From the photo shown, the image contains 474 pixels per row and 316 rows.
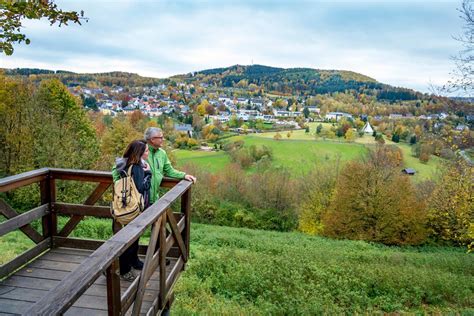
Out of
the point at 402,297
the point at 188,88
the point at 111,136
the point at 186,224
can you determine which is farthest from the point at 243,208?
the point at 188,88

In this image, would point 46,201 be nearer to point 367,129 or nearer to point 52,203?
point 52,203

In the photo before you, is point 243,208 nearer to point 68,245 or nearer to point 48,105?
point 48,105

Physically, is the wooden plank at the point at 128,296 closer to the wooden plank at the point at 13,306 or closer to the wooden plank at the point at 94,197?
the wooden plank at the point at 13,306

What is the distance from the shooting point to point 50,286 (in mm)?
4234

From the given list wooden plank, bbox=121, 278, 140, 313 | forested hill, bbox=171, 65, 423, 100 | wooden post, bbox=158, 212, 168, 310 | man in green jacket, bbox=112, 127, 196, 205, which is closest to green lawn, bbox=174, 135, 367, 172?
man in green jacket, bbox=112, 127, 196, 205

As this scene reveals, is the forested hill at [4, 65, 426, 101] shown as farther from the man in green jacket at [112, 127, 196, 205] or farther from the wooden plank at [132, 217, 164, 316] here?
the wooden plank at [132, 217, 164, 316]

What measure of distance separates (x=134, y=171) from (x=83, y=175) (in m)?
1.35

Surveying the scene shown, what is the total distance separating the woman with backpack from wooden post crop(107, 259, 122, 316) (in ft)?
4.25

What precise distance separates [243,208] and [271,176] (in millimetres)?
6155

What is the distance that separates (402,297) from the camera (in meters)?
9.51

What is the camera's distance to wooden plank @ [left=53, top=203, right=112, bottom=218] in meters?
4.98

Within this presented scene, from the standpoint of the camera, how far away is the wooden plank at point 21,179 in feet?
14.0

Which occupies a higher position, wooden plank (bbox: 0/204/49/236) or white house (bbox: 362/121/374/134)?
wooden plank (bbox: 0/204/49/236)

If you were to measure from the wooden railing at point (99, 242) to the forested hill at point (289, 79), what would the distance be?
102 metres
